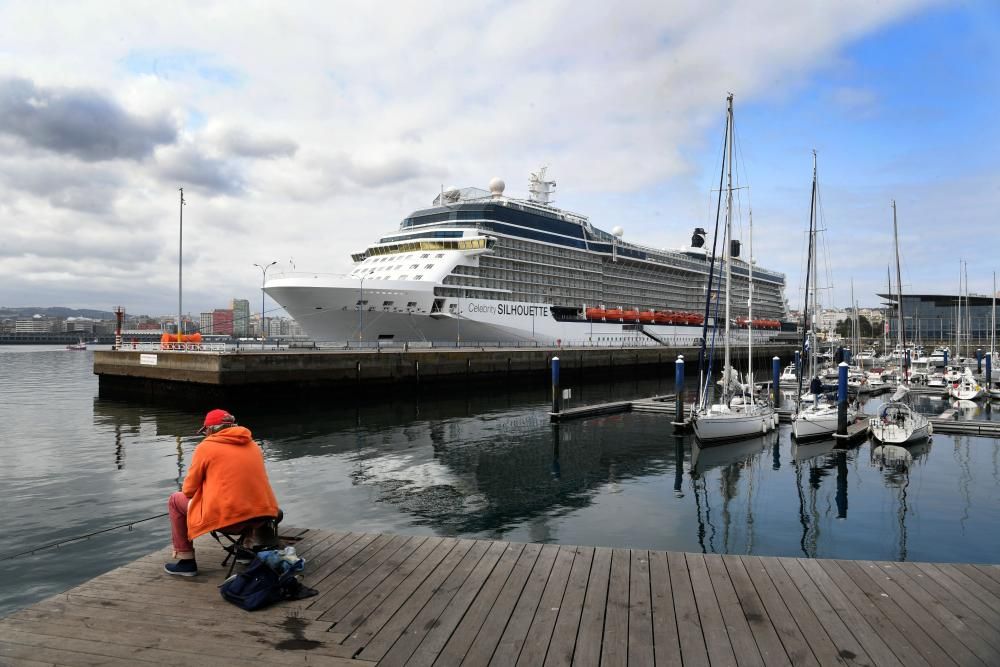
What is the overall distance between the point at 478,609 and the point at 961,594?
4562 millimetres

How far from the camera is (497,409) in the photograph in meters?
31.2

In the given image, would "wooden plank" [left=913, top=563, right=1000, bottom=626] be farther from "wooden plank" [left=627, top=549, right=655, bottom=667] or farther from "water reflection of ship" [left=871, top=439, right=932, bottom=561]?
"water reflection of ship" [left=871, top=439, right=932, bottom=561]

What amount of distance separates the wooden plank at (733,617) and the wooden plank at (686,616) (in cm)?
23

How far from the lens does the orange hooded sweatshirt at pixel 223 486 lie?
560 cm

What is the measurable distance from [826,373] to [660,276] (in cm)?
3436

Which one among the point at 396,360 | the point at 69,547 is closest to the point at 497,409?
the point at 396,360

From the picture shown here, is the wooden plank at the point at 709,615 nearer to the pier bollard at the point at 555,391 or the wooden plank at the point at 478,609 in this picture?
the wooden plank at the point at 478,609

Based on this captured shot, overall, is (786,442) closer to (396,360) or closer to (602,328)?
(396,360)

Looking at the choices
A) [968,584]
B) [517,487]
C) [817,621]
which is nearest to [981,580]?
[968,584]

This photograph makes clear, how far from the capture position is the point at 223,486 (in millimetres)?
5648

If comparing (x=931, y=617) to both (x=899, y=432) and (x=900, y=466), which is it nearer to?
(x=900, y=466)

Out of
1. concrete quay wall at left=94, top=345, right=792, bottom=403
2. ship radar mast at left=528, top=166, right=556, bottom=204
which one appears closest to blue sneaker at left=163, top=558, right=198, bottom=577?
concrete quay wall at left=94, top=345, right=792, bottom=403

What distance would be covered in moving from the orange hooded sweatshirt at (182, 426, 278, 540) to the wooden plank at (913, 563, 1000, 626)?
258 inches

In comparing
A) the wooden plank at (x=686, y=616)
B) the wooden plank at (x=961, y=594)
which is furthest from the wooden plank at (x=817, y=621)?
the wooden plank at (x=961, y=594)
